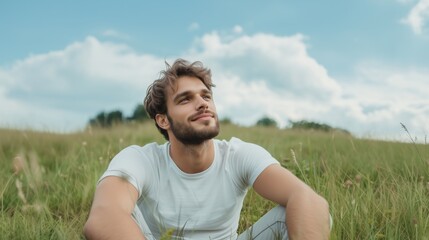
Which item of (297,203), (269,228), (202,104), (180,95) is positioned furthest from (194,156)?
(297,203)

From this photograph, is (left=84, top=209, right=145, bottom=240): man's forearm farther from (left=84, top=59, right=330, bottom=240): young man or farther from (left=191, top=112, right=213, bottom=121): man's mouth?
(left=191, top=112, right=213, bottom=121): man's mouth

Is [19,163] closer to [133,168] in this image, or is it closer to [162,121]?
[162,121]

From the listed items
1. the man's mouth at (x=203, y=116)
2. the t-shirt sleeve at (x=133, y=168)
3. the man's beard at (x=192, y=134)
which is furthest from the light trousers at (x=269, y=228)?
the man's mouth at (x=203, y=116)

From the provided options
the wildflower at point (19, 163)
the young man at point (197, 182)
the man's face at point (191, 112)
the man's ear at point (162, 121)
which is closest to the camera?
the young man at point (197, 182)

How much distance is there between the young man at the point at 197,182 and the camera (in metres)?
3.61

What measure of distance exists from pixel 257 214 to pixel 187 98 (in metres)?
1.58

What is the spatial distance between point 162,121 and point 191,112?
52 centimetres

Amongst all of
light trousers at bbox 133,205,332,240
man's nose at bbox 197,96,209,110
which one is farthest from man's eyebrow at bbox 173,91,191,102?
light trousers at bbox 133,205,332,240

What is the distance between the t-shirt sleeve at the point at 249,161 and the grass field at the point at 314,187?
0.39 m

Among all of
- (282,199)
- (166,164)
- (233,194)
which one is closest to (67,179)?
(166,164)

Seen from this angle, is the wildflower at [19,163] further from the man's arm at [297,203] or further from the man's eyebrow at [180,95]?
the man's arm at [297,203]

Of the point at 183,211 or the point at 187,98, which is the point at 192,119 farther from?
the point at 183,211

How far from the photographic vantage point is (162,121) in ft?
15.0

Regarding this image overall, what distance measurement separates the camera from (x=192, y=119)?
13.5 feet
